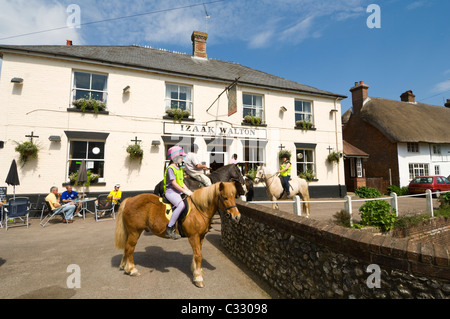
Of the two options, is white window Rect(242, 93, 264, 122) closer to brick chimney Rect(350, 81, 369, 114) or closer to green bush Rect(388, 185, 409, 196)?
green bush Rect(388, 185, 409, 196)

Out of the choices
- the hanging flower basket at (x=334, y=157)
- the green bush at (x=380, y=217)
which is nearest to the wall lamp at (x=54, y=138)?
the green bush at (x=380, y=217)

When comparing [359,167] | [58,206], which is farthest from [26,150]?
[359,167]

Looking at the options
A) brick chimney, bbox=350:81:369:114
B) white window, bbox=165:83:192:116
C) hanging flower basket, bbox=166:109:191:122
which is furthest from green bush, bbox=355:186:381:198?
hanging flower basket, bbox=166:109:191:122

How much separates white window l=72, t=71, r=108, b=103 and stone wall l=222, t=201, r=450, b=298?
10489 millimetres

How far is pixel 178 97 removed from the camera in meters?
12.5

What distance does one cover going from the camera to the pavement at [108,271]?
11.7 feet

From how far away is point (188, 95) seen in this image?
42.0 ft

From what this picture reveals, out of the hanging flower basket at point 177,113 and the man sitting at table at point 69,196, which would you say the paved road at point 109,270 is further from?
the hanging flower basket at point 177,113

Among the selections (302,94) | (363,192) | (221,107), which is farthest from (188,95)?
(363,192)

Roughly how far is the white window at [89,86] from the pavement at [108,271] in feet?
23.3

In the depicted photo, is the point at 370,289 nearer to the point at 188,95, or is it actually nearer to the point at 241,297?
the point at 241,297

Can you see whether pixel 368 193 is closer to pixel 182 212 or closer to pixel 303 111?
pixel 303 111


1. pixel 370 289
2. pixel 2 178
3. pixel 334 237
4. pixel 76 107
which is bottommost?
pixel 370 289

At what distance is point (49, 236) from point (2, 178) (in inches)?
196
